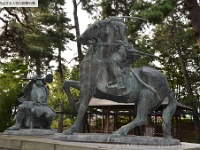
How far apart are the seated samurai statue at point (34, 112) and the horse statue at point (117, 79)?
144 cm

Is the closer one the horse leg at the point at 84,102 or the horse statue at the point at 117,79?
the horse statue at the point at 117,79

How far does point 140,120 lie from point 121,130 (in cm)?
33

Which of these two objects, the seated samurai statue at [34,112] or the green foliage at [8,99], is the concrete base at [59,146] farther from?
the green foliage at [8,99]

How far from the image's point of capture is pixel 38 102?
5.86 m

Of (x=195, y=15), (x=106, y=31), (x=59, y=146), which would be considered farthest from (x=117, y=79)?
(x=195, y=15)

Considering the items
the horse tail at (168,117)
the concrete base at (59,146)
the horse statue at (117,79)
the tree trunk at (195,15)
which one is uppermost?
the tree trunk at (195,15)

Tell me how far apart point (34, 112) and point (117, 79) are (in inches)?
88.0

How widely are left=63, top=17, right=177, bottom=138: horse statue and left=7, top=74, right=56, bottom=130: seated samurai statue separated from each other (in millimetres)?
1437

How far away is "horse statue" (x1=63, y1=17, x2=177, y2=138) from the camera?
164 inches

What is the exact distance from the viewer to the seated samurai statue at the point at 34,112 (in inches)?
222

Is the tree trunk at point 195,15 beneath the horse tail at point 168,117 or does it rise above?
above

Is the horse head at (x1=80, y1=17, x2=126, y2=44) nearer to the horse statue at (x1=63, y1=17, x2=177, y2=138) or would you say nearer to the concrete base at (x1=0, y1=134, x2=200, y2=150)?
the horse statue at (x1=63, y1=17, x2=177, y2=138)

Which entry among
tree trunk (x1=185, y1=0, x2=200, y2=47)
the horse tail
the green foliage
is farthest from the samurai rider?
tree trunk (x1=185, y1=0, x2=200, y2=47)

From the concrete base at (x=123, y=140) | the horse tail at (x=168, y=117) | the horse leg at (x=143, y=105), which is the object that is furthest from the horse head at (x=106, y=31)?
the concrete base at (x=123, y=140)
